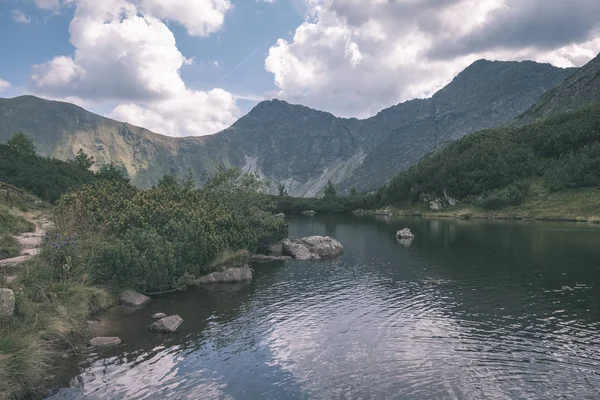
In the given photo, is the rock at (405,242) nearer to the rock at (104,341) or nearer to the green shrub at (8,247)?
the rock at (104,341)

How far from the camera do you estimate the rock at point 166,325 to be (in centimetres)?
3225

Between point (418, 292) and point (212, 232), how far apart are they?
2728cm

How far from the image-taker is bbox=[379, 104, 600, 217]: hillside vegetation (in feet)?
479

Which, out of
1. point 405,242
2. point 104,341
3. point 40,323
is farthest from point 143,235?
point 405,242

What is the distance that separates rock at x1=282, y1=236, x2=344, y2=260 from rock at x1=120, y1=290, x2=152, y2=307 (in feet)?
111

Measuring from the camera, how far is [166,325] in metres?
32.5

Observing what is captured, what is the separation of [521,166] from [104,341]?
6947 inches

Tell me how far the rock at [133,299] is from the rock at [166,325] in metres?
7.86

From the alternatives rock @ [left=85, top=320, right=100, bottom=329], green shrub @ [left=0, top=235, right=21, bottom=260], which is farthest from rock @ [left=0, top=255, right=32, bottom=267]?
rock @ [left=85, top=320, right=100, bottom=329]

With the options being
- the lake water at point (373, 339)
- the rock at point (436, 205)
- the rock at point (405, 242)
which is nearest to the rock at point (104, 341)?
the lake water at point (373, 339)

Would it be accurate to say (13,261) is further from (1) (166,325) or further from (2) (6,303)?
(1) (166,325)

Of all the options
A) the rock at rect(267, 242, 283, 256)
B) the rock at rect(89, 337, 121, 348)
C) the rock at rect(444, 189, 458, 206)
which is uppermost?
the rock at rect(444, 189, 458, 206)

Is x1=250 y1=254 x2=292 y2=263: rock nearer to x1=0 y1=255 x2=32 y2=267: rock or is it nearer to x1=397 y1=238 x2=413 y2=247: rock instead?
x1=397 y1=238 x2=413 y2=247: rock

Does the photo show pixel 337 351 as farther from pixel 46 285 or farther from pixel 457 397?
pixel 46 285
